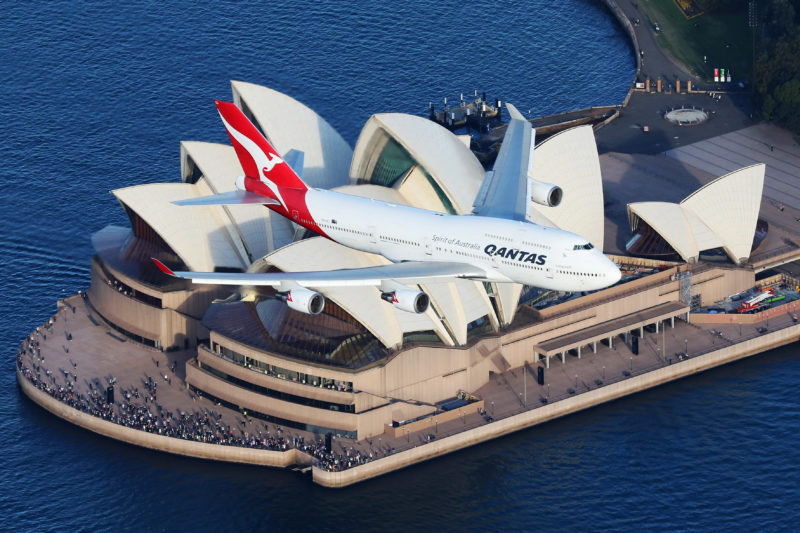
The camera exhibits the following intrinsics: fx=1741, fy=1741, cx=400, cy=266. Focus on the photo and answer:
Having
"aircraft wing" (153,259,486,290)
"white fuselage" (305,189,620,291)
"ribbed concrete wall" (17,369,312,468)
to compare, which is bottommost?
"ribbed concrete wall" (17,369,312,468)

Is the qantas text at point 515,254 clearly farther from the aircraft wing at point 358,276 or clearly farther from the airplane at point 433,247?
the aircraft wing at point 358,276

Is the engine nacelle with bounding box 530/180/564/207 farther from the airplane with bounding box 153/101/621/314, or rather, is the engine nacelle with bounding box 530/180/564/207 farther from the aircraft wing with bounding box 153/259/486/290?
the aircraft wing with bounding box 153/259/486/290

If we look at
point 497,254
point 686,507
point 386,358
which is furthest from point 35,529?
point 686,507

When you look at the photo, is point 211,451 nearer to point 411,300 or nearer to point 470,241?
point 411,300

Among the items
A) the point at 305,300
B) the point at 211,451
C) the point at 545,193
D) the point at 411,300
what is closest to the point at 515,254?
the point at 411,300

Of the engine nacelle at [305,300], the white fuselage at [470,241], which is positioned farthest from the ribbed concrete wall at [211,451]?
the white fuselage at [470,241]

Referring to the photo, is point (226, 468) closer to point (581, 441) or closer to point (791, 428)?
point (581, 441)

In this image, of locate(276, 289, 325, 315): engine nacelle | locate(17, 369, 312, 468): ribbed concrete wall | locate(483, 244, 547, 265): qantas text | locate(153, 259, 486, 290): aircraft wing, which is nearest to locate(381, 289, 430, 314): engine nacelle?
locate(153, 259, 486, 290): aircraft wing
